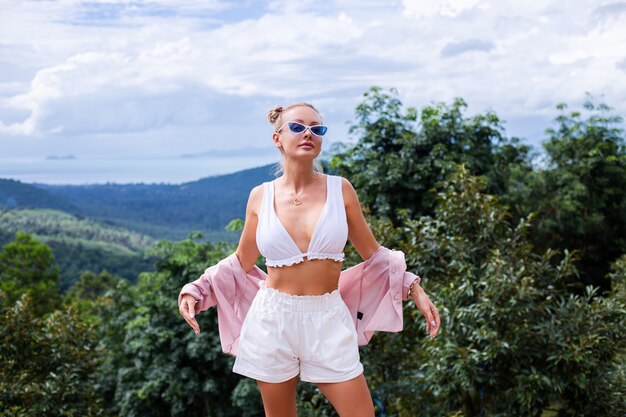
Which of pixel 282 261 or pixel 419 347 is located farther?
pixel 419 347

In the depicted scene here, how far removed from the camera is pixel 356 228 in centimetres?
322

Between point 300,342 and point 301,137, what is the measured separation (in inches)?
35.2

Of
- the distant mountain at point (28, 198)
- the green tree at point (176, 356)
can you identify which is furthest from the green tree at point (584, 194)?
the distant mountain at point (28, 198)

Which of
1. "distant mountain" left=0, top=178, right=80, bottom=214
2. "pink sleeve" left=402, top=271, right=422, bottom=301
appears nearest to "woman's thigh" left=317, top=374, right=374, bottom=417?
"pink sleeve" left=402, top=271, right=422, bottom=301

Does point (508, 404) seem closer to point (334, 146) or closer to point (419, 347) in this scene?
point (419, 347)

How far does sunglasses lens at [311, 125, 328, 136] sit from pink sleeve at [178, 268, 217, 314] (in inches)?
31.6

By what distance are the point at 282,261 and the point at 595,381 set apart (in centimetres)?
433

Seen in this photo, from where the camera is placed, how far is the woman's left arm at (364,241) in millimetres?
3109

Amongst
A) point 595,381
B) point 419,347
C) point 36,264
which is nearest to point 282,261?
point 595,381

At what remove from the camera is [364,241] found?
10.7 feet

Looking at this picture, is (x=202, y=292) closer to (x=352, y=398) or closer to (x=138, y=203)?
(x=352, y=398)

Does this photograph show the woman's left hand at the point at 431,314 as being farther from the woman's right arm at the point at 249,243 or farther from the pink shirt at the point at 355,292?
the woman's right arm at the point at 249,243

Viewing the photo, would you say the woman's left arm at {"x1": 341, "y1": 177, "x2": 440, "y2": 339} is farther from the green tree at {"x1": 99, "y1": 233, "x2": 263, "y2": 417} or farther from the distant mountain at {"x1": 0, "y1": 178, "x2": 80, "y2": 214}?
the distant mountain at {"x1": 0, "y1": 178, "x2": 80, "y2": 214}

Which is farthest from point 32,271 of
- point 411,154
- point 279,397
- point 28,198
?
point 28,198
